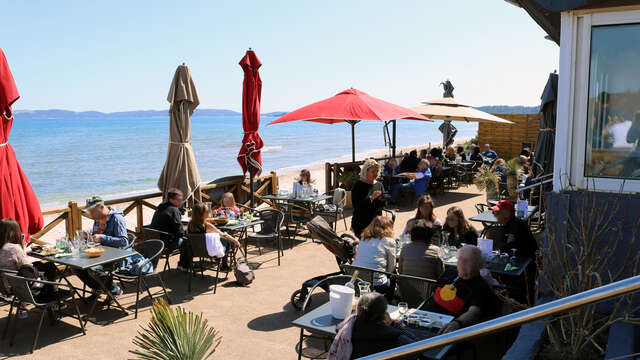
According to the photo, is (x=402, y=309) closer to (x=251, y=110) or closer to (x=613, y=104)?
(x=613, y=104)

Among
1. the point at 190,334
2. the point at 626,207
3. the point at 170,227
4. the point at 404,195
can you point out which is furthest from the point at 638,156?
the point at 404,195

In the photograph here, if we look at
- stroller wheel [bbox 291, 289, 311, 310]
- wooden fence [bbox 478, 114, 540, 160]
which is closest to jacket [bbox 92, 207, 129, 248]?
stroller wheel [bbox 291, 289, 311, 310]

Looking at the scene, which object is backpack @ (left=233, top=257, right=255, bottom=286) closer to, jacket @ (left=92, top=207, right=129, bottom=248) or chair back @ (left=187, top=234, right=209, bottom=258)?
chair back @ (left=187, top=234, right=209, bottom=258)

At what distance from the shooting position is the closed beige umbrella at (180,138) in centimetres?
831

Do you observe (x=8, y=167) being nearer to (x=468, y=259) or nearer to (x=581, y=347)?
(x=468, y=259)

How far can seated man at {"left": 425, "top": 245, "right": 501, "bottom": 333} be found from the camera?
12.7 feet

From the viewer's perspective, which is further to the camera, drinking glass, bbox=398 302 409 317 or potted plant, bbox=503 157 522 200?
potted plant, bbox=503 157 522 200

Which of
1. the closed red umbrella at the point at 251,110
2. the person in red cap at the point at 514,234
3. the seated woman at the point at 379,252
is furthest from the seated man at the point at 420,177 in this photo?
the seated woman at the point at 379,252

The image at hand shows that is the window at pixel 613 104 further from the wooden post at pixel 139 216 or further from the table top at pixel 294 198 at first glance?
the wooden post at pixel 139 216

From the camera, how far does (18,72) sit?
312 ft

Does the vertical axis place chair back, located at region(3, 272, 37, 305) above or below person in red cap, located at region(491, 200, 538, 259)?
below

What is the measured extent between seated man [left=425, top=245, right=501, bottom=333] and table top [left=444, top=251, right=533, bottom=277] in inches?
38.4

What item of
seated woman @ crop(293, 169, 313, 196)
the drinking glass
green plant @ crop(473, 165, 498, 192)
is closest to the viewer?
the drinking glass

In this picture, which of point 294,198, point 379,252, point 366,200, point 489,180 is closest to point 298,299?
point 379,252
